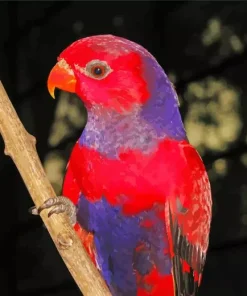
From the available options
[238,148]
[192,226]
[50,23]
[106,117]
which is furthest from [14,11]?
[192,226]

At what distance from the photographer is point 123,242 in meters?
0.87

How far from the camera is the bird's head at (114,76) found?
86cm

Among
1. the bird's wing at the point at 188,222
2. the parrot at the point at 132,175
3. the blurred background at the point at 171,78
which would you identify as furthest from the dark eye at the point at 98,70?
the blurred background at the point at 171,78

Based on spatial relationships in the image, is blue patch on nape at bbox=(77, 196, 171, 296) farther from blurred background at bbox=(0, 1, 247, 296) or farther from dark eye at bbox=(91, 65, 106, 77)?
blurred background at bbox=(0, 1, 247, 296)

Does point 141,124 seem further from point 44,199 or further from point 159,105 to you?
point 44,199

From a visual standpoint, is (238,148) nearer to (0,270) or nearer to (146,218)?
(146,218)

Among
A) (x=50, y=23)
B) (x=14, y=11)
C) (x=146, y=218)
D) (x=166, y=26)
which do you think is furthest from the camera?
(x=14, y=11)

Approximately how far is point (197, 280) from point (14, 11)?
109 cm

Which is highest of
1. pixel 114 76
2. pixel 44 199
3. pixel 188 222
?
pixel 114 76

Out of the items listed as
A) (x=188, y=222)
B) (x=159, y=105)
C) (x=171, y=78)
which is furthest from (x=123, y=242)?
(x=171, y=78)

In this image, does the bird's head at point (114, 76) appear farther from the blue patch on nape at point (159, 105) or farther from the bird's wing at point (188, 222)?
the bird's wing at point (188, 222)

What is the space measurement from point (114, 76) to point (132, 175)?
0.50 ft

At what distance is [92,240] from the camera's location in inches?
35.0

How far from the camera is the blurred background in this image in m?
1.22
